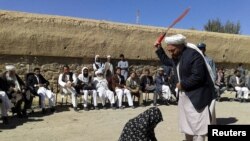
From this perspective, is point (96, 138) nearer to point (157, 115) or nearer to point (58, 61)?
point (157, 115)

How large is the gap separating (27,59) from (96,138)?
22.2ft

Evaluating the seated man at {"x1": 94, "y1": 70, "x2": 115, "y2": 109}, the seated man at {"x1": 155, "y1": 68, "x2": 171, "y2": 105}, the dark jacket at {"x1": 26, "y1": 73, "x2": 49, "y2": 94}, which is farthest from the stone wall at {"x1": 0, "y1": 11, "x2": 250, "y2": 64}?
the seated man at {"x1": 155, "y1": 68, "x2": 171, "y2": 105}

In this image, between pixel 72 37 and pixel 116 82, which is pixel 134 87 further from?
pixel 72 37

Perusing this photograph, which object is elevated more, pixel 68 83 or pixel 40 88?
pixel 68 83

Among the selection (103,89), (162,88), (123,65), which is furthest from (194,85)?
(123,65)

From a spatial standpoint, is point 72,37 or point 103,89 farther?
point 72,37

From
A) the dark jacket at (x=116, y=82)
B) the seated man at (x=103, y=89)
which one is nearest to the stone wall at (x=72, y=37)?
the dark jacket at (x=116, y=82)

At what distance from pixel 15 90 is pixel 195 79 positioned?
626 cm

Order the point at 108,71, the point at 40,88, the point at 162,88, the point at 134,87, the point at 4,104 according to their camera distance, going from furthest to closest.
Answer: the point at 108,71 → the point at 162,88 → the point at 134,87 → the point at 40,88 → the point at 4,104

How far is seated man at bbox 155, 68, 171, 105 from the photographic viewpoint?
46.2 feet

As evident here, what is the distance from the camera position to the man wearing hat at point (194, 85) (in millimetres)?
5250

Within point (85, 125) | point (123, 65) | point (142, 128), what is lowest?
point (85, 125)

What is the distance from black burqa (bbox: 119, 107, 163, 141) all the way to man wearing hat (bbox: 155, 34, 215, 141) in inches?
18.8

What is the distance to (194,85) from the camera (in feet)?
17.2
